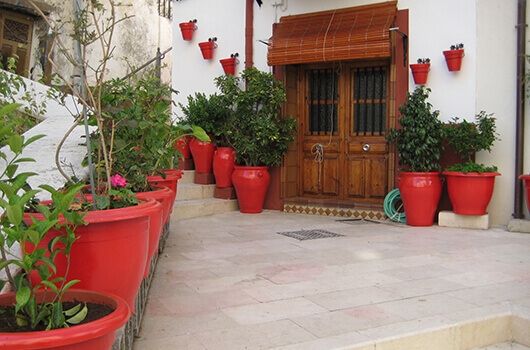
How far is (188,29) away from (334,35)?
8.52 feet

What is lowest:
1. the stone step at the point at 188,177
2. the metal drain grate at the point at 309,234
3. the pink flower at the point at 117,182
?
the metal drain grate at the point at 309,234

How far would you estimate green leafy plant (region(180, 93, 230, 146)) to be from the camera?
280 inches

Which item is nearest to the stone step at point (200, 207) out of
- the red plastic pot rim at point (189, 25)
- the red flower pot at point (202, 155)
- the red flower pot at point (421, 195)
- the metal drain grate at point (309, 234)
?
the red flower pot at point (202, 155)

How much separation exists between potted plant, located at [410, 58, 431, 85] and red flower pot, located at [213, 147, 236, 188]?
2547mm

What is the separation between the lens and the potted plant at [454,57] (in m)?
5.95

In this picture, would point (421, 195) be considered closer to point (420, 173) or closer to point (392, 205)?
point (420, 173)

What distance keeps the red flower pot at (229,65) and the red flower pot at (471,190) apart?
11.0 ft

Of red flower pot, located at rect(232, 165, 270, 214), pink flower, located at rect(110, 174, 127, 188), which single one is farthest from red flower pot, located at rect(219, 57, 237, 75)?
pink flower, located at rect(110, 174, 127, 188)

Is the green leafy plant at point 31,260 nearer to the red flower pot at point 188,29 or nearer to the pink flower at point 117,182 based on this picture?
the pink flower at point 117,182

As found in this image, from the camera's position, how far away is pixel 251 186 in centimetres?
694

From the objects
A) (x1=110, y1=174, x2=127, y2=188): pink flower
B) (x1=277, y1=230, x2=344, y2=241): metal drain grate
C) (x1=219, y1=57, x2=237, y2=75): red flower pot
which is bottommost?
(x1=277, y1=230, x2=344, y2=241): metal drain grate

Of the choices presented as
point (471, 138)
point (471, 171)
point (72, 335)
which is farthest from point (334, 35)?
point (72, 335)

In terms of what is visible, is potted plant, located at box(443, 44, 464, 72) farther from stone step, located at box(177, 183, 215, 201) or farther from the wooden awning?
stone step, located at box(177, 183, 215, 201)

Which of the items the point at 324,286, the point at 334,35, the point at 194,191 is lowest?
the point at 324,286
